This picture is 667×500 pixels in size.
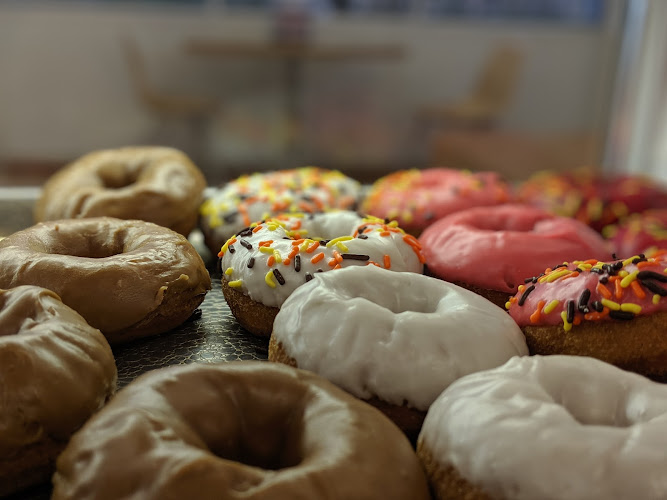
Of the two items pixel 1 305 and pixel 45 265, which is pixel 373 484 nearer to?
pixel 1 305

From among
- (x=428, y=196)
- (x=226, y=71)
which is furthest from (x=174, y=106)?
(x=428, y=196)

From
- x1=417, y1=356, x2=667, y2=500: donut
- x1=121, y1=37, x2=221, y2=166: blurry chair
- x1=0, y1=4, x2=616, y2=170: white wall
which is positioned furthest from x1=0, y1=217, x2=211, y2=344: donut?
x1=0, y1=4, x2=616, y2=170: white wall

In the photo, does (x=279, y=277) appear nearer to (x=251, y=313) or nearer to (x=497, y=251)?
(x=251, y=313)

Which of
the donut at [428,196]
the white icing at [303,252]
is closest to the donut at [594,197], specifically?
the donut at [428,196]

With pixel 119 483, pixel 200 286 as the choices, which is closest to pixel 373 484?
pixel 119 483

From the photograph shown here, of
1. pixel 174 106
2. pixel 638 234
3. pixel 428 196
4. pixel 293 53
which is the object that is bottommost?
pixel 174 106

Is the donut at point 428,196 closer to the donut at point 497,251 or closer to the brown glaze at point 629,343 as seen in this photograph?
the donut at point 497,251

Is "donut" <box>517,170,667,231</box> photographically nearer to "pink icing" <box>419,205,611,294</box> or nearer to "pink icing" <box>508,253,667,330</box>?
"pink icing" <box>419,205,611,294</box>
